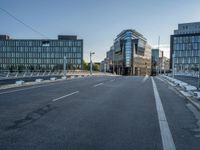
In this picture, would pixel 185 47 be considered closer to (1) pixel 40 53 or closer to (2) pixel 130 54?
(2) pixel 130 54

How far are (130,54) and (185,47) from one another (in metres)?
28.0

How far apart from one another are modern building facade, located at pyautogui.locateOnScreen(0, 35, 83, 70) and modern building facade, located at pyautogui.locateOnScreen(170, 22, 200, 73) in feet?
169

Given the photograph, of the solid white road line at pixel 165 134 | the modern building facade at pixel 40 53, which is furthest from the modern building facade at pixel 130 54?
the solid white road line at pixel 165 134

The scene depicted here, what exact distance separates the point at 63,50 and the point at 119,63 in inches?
1274

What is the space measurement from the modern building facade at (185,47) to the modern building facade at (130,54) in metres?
19.6

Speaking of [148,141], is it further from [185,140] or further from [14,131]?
[14,131]

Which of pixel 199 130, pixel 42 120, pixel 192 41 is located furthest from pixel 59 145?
pixel 192 41

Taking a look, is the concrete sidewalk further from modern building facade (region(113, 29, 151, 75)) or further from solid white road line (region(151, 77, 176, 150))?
modern building facade (region(113, 29, 151, 75))

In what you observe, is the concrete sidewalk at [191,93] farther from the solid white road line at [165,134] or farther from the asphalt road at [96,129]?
the solid white road line at [165,134]

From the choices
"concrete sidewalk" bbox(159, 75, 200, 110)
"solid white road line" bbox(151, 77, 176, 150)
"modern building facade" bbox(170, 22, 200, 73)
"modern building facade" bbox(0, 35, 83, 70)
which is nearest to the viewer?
"solid white road line" bbox(151, 77, 176, 150)

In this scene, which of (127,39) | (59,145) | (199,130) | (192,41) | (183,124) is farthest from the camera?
(127,39)

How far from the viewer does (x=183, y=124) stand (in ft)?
23.3

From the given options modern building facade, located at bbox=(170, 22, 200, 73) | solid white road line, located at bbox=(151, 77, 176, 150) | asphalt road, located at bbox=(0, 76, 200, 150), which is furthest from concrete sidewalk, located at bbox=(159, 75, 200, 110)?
modern building facade, located at bbox=(170, 22, 200, 73)

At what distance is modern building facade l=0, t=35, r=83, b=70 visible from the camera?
143750 mm
